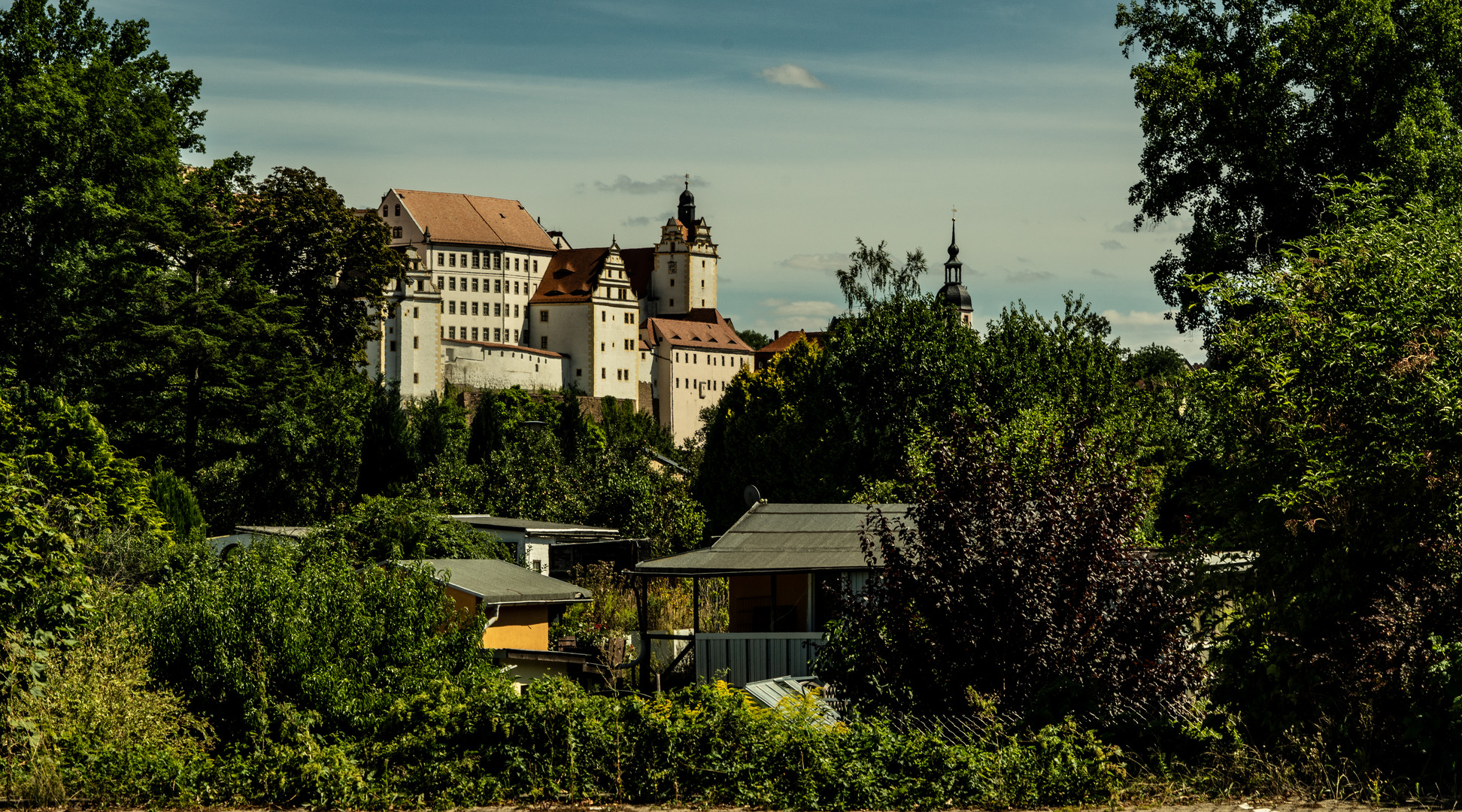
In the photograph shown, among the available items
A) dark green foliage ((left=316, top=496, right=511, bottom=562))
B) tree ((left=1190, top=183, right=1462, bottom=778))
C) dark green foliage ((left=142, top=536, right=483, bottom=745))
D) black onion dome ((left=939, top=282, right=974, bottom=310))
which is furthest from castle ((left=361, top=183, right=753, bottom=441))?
tree ((left=1190, top=183, right=1462, bottom=778))

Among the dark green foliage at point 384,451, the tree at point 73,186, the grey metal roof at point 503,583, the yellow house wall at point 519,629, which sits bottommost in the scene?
the yellow house wall at point 519,629

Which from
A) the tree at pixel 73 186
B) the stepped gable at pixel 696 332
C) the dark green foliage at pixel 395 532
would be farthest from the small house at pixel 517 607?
the stepped gable at pixel 696 332

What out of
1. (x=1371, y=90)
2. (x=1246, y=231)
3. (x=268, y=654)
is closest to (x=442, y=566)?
(x=268, y=654)

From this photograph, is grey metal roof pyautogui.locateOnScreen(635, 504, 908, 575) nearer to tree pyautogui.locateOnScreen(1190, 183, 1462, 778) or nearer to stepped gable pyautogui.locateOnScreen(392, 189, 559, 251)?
tree pyautogui.locateOnScreen(1190, 183, 1462, 778)

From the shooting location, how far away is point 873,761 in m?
9.70

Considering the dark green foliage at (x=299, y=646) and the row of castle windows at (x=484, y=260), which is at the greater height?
the row of castle windows at (x=484, y=260)

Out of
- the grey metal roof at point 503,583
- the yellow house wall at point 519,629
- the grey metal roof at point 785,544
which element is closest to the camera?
the grey metal roof at point 785,544

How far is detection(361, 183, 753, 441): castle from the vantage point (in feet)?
377

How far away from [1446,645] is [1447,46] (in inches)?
798

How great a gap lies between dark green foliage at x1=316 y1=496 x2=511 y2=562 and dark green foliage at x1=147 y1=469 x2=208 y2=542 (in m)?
7.06

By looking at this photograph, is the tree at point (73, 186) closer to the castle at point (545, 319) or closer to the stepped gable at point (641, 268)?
the castle at point (545, 319)

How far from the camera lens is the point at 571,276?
124 meters

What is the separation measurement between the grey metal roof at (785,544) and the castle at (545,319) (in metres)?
86.0

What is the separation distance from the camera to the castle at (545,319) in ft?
377
